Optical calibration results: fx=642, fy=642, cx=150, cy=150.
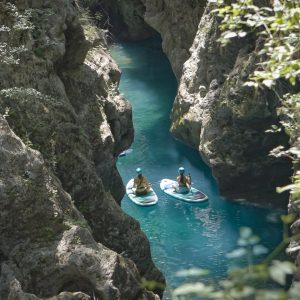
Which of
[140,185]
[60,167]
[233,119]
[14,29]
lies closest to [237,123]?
[233,119]

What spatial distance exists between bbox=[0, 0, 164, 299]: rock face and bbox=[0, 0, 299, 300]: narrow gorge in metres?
0.02

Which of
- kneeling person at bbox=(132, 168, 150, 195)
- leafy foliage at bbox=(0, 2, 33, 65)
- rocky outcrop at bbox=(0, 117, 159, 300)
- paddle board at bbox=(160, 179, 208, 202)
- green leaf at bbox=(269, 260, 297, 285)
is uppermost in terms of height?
green leaf at bbox=(269, 260, 297, 285)

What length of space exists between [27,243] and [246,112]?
10647 millimetres

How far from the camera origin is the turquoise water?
638 inches

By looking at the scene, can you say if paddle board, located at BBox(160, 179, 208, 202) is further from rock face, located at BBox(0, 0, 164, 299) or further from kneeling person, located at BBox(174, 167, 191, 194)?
rock face, located at BBox(0, 0, 164, 299)

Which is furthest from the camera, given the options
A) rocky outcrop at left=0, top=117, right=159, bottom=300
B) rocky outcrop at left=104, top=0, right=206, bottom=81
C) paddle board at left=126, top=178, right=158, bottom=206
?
rocky outcrop at left=104, top=0, right=206, bottom=81

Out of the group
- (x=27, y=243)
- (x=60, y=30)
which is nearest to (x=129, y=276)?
(x=27, y=243)

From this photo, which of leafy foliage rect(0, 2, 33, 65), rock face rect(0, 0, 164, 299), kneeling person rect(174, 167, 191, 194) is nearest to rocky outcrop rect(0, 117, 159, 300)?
rock face rect(0, 0, 164, 299)

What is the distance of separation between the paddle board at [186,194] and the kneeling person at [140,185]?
0.65 metres

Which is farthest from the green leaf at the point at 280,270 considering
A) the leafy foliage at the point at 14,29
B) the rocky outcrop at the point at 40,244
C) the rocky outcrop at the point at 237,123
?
the rocky outcrop at the point at 237,123

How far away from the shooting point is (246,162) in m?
18.8

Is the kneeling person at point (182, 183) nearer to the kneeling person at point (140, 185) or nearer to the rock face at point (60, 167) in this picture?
the kneeling person at point (140, 185)

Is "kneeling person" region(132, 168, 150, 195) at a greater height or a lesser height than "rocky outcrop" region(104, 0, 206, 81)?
lesser

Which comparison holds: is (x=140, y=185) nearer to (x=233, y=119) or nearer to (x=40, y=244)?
(x=233, y=119)
